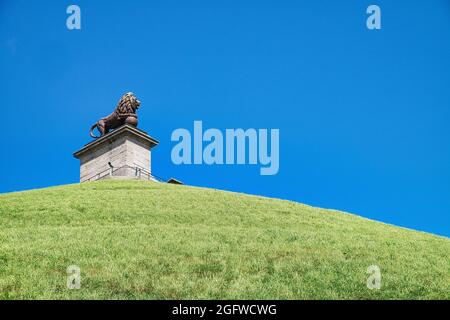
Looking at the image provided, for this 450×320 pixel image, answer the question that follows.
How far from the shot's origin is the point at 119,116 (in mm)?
50000

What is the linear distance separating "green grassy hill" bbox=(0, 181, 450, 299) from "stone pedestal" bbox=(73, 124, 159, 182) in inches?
649

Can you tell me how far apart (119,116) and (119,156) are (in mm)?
4157

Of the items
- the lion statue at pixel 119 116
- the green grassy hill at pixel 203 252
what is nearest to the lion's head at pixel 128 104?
the lion statue at pixel 119 116

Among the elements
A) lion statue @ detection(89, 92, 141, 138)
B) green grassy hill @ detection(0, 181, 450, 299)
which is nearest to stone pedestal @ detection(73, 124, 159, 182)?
lion statue @ detection(89, 92, 141, 138)

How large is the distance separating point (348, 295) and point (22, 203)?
2139 cm

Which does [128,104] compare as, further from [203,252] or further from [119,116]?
[203,252]

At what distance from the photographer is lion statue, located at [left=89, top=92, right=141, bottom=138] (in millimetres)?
49906

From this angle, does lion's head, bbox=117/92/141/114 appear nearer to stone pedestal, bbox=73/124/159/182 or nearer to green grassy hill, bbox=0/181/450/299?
stone pedestal, bbox=73/124/159/182

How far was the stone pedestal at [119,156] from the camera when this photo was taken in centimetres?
4716

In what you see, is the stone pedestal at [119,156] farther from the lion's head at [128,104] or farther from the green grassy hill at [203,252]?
the green grassy hill at [203,252]

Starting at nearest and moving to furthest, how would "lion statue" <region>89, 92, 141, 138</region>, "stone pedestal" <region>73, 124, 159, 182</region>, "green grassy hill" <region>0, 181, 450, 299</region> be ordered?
"green grassy hill" <region>0, 181, 450, 299</region> < "stone pedestal" <region>73, 124, 159, 182</region> < "lion statue" <region>89, 92, 141, 138</region>

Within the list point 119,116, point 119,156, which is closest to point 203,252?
point 119,156
